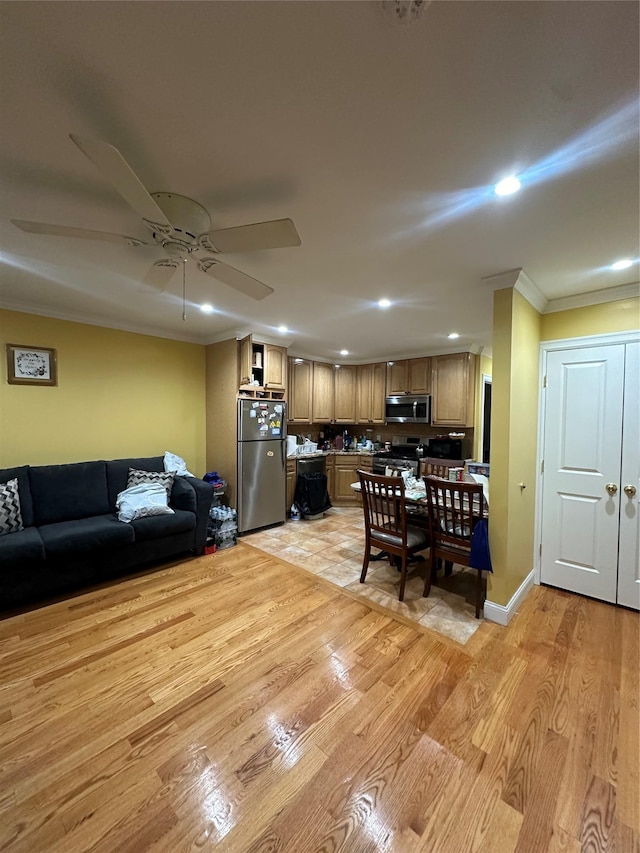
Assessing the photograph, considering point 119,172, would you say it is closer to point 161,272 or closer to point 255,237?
point 255,237

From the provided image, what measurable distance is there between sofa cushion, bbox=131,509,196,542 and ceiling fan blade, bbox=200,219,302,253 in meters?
2.51

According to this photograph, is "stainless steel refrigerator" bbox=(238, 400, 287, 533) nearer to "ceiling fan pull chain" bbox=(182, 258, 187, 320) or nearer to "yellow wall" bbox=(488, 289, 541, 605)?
"ceiling fan pull chain" bbox=(182, 258, 187, 320)

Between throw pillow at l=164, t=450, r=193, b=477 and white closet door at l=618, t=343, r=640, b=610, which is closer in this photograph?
white closet door at l=618, t=343, r=640, b=610

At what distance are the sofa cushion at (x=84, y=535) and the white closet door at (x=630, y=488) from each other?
160 inches

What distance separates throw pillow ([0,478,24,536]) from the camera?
2.68 meters

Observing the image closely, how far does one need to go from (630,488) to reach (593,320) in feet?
4.44

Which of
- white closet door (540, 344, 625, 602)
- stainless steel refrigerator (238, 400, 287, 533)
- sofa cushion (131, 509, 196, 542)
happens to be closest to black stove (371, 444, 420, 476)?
stainless steel refrigerator (238, 400, 287, 533)

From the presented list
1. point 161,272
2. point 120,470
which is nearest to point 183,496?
point 120,470

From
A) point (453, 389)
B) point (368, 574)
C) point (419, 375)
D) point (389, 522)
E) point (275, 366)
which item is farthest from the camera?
point (419, 375)

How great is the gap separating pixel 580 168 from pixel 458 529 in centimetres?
224

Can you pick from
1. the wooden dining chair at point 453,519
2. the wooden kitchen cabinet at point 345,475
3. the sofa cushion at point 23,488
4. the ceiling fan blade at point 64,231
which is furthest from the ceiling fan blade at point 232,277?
the wooden kitchen cabinet at point 345,475

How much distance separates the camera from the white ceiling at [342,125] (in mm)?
896

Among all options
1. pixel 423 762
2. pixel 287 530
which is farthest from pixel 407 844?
pixel 287 530

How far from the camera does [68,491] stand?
3.20 metres
